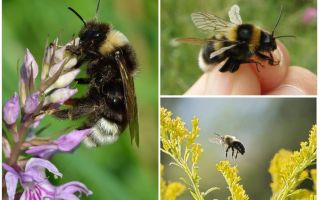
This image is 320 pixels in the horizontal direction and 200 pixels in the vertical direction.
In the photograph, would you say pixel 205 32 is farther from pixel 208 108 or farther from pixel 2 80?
pixel 2 80

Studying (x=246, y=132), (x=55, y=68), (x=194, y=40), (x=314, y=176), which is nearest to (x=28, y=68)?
(x=55, y=68)

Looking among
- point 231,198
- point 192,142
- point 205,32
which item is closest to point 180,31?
point 205,32

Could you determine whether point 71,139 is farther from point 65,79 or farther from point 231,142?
point 231,142

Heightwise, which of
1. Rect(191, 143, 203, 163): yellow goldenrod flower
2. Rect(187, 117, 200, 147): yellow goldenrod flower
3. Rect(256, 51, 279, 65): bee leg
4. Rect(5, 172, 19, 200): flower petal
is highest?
Rect(256, 51, 279, 65): bee leg

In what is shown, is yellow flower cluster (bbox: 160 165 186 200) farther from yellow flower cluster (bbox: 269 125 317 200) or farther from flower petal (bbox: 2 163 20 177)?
flower petal (bbox: 2 163 20 177)

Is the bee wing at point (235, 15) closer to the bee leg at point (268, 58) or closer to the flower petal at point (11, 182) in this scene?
the bee leg at point (268, 58)

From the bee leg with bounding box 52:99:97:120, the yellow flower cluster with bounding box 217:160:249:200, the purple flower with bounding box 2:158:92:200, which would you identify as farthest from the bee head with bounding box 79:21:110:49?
the yellow flower cluster with bounding box 217:160:249:200
